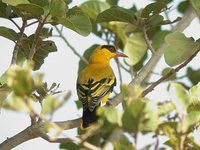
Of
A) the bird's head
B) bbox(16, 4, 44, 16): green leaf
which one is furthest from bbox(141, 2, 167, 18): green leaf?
the bird's head

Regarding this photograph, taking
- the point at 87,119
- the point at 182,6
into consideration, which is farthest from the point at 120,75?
the point at 182,6

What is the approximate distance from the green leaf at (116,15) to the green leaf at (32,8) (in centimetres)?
59

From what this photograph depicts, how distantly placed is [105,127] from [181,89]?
0.38 meters

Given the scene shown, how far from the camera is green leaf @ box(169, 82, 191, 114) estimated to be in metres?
2.25

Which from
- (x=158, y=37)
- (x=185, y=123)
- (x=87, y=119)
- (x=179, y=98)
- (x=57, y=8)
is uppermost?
(x=158, y=37)

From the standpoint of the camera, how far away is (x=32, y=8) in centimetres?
392

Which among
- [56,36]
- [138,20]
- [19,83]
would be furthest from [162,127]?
[56,36]

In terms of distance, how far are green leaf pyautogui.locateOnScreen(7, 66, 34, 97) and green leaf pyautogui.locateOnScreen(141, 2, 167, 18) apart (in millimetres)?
2537

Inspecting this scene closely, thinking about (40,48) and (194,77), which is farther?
(194,77)

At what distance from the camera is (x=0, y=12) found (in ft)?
14.3

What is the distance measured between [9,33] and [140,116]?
2.34 meters

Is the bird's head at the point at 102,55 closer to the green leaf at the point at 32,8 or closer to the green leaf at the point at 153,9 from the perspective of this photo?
the green leaf at the point at 153,9

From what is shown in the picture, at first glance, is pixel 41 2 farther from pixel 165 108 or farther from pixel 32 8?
pixel 165 108

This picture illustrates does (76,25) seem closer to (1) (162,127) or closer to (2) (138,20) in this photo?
(2) (138,20)
